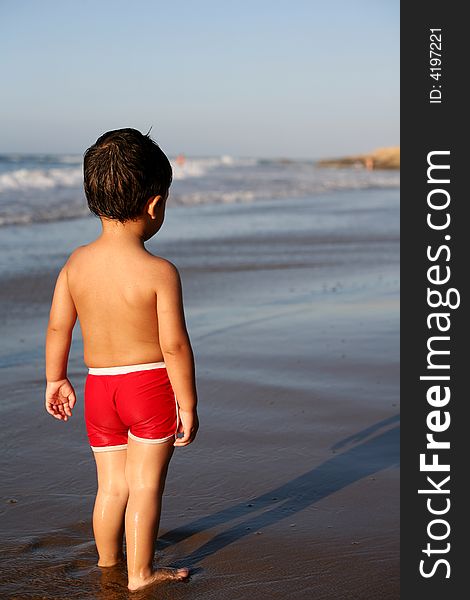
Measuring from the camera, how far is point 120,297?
112 inches

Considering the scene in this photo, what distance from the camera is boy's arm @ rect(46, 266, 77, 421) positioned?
2980 mm

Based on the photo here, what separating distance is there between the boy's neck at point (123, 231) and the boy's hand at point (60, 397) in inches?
22.6

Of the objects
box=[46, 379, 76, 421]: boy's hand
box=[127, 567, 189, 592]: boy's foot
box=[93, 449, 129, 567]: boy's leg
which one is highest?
box=[46, 379, 76, 421]: boy's hand

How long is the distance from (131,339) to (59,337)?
296 millimetres

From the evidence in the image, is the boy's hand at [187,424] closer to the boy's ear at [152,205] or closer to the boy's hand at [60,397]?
the boy's hand at [60,397]

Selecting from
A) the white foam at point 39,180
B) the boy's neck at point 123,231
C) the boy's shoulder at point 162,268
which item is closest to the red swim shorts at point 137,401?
the boy's shoulder at point 162,268

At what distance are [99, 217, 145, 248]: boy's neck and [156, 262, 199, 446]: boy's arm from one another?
16 cm

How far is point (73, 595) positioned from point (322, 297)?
569 cm

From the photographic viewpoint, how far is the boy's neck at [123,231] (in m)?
2.89

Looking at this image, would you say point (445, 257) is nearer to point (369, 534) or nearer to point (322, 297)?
point (369, 534)

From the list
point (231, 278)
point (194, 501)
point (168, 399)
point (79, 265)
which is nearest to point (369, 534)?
point (194, 501)

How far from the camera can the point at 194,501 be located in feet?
12.1

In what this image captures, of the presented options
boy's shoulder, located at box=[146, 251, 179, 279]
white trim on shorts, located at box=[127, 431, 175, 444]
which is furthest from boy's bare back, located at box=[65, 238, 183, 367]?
white trim on shorts, located at box=[127, 431, 175, 444]

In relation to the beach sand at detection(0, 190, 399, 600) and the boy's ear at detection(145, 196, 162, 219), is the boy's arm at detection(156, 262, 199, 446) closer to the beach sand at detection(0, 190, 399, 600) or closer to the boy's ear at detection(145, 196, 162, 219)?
the boy's ear at detection(145, 196, 162, 219)
